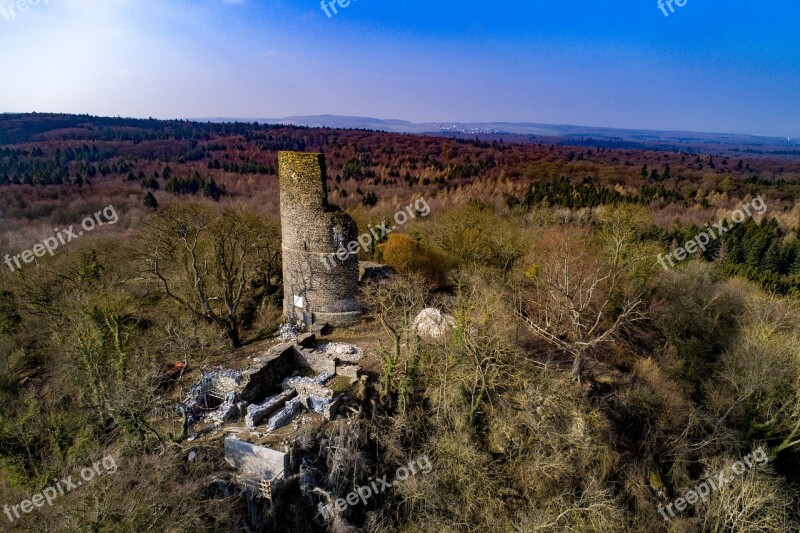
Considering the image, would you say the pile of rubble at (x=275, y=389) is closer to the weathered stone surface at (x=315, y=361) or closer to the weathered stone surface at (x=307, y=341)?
the weathered stone surface at (x=315, y=361)

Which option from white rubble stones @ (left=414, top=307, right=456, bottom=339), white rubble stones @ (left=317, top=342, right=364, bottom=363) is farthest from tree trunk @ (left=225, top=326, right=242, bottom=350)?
white rubble stones @ (left=414, top=307, right=456, bottom=339)

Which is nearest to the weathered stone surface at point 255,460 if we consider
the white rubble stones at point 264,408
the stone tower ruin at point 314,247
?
the white rubble stones at point 264,408

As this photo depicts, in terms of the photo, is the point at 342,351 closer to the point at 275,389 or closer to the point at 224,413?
the point at 275,389

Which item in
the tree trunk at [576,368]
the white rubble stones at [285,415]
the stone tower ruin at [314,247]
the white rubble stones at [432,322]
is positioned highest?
the stone tower ruin at [314,247]

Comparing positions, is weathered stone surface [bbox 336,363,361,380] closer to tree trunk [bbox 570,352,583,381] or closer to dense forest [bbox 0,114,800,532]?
dense forest [bbox 0,114,800,532]

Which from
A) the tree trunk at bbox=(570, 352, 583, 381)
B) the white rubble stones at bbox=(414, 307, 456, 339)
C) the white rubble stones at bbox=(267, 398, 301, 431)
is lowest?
the white rubble stones at bbox=(267, 398, 301, 431)

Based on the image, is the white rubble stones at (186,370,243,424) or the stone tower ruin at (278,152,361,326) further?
the stone tower ruin at (278,152,361,326)

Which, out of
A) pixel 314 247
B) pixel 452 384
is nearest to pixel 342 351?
pixel 314 247
